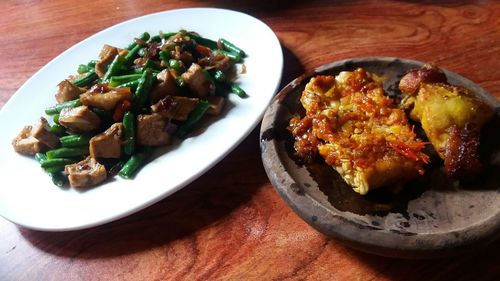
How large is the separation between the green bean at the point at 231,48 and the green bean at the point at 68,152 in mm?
899

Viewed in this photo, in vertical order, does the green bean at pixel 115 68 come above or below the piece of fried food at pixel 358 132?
below

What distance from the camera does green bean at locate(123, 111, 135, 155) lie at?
1892 mm

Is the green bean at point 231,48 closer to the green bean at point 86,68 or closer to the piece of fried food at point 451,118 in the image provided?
the green bean at point 86,68

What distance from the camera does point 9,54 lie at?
291 centimetres

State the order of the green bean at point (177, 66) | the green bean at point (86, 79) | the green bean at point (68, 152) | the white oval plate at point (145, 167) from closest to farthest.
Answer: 1. the white oval plate at point (145, 167)
2. the green bean at point (68, 152)
3. the green bean at point (177, 66)
4. the green bean at point (86, 79)

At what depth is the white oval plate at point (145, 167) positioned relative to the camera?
166 centimetres

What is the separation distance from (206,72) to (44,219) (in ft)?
3.17

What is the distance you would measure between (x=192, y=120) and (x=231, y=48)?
1.90 ft

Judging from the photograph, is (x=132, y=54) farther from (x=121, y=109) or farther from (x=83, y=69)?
(x=121, y=109)

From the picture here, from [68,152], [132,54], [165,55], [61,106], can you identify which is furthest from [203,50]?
[68,152]

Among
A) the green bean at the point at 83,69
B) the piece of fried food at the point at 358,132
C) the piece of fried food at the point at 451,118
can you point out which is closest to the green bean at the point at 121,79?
the green bean at the point at 83,69

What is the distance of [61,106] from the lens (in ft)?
6.99

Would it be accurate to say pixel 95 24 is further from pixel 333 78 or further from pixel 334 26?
pixel 333 78

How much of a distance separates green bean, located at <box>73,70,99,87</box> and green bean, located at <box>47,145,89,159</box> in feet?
1.60
